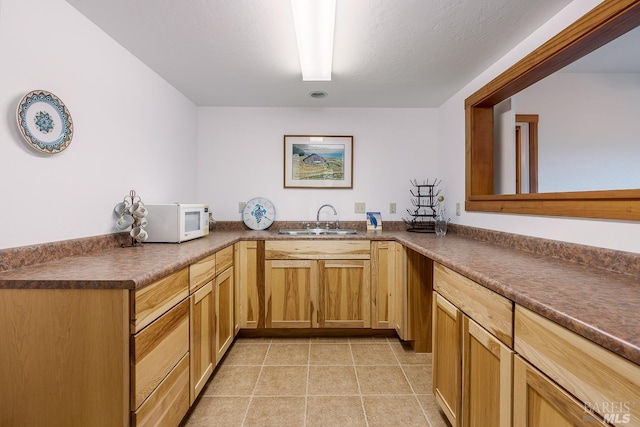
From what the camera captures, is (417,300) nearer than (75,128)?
No

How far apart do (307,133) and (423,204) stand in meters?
1.43

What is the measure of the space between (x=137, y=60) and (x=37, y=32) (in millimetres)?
748

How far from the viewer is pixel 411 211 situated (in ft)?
9.83

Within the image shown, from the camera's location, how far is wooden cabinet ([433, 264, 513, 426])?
3.22ft

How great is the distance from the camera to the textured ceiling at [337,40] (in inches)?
56.3

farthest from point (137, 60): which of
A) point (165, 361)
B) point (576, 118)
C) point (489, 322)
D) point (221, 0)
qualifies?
point (576, 118)

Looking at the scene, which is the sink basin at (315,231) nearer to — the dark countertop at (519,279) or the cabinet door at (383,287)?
the cabinet door at (383,287)

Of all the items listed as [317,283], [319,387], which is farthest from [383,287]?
[319,387]

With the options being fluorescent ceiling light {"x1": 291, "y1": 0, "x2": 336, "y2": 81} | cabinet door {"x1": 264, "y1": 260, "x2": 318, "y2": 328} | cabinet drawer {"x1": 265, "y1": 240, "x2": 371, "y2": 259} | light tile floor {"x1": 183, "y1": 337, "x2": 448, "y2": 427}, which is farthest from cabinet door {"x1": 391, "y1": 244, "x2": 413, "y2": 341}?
fluorescent ceiling light {"x1": 291, "y1": 0, "x2": 336, "y2": 81}

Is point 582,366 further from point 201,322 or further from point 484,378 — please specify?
point 201,322

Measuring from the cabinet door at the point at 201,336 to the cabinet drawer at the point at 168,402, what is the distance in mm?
81

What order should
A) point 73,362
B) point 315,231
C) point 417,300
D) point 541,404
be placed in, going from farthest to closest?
1. point 315,231
2. point 417,300
3. point 73,362
4. point 541,404

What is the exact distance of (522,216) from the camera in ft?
5.57

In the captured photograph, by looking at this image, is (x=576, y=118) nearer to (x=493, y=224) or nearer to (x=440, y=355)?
(x=493, y=224)
